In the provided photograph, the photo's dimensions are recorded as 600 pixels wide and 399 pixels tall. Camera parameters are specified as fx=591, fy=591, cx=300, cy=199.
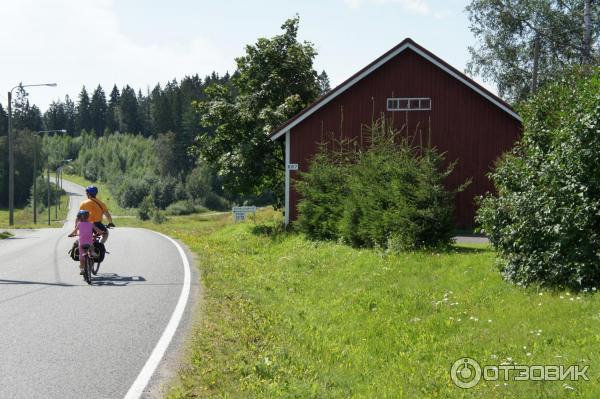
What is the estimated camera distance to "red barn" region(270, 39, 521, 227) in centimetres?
2223

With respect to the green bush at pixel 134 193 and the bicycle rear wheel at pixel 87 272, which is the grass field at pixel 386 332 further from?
the green bush at pixel 134 193

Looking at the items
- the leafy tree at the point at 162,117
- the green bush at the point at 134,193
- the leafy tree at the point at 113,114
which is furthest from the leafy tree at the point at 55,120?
the green bush at the point at 134,193

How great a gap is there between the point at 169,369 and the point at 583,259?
19.3 feet

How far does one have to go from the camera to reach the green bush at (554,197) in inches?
331

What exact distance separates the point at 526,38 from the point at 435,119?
16.5 m

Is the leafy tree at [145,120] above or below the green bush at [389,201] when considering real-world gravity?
above

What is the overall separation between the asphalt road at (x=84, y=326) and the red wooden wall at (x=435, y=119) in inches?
413

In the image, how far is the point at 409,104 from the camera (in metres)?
23.1

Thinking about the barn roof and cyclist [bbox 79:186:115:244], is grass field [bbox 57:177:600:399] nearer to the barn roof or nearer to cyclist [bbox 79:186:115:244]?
cyclist [bbox 79:186:115:244]

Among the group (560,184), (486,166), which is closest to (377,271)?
(560,184)

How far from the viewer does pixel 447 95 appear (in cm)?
2270

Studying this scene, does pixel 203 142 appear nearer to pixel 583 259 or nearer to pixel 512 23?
pixel 512 23

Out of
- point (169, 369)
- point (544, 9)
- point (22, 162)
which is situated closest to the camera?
point (169, 369)

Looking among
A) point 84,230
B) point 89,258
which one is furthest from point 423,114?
point 89,258
